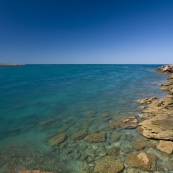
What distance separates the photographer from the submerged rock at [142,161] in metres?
7.08

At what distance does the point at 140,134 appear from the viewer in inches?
405

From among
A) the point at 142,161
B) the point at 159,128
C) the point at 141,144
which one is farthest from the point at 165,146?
the point at 142,161

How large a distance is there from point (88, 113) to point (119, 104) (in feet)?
16.2

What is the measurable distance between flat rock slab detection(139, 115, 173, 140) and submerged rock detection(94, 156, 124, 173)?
12.1ft

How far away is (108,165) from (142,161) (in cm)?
184

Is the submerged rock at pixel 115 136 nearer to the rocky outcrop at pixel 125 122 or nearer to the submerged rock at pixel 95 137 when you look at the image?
the submerged rock at pixel 95 137

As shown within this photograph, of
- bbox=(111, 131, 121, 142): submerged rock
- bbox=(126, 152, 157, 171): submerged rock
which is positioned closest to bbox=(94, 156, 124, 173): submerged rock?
bbox=(126, 152, 157, 171): submerged rock

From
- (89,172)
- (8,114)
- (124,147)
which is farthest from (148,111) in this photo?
(8,114)

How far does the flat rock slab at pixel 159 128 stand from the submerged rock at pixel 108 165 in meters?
3.68

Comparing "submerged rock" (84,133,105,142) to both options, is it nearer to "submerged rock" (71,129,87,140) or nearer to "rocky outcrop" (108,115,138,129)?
"submerged rock" (71,129,87,140)

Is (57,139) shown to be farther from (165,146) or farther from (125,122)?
(165,146)

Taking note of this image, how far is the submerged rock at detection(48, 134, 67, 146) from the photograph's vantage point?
9.40 m

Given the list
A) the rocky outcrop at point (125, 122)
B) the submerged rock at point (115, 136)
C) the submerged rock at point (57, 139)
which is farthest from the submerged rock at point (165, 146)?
Result: the submerged rock at point (57, 139)

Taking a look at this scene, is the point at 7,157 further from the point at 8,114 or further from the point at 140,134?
the point at 140,134
